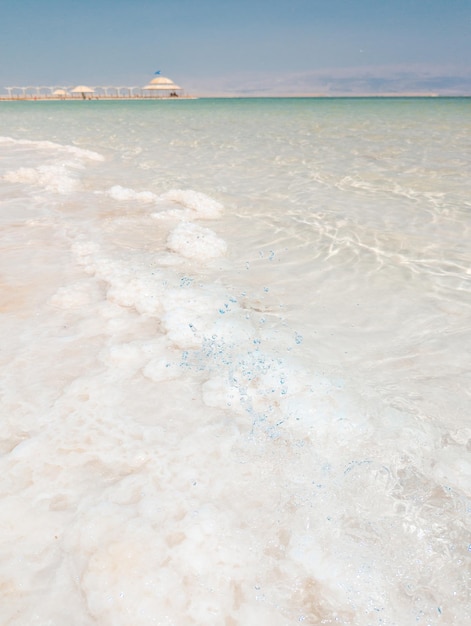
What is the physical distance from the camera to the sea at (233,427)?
4.47 ft

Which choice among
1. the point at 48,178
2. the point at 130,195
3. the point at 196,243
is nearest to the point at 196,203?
the point at 130,195

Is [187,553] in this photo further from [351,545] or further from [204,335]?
[204,335]

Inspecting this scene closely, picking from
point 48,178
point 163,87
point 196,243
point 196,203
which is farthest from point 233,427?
point 163,87

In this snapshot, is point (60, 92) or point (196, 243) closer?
point (196, 243)

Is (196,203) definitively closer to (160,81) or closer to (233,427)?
(233,427)

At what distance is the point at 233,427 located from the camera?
199 centimetres

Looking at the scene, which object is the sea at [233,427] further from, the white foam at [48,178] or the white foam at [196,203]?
the white foam at [48,178]

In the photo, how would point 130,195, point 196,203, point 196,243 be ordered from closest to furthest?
point 196,243 → point 196,203 → point 130,195

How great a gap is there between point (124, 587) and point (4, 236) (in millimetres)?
4120

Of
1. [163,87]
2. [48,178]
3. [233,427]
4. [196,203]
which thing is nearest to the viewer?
[233,427]

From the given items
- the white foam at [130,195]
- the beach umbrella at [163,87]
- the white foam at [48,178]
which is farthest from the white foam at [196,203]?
the beach umbrella at [163,87]

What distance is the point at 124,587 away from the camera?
1.35m

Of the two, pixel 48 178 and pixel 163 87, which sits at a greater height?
pixel 163 87

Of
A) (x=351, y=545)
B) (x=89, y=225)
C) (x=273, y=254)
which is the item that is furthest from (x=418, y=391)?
(x=89, y=225)
